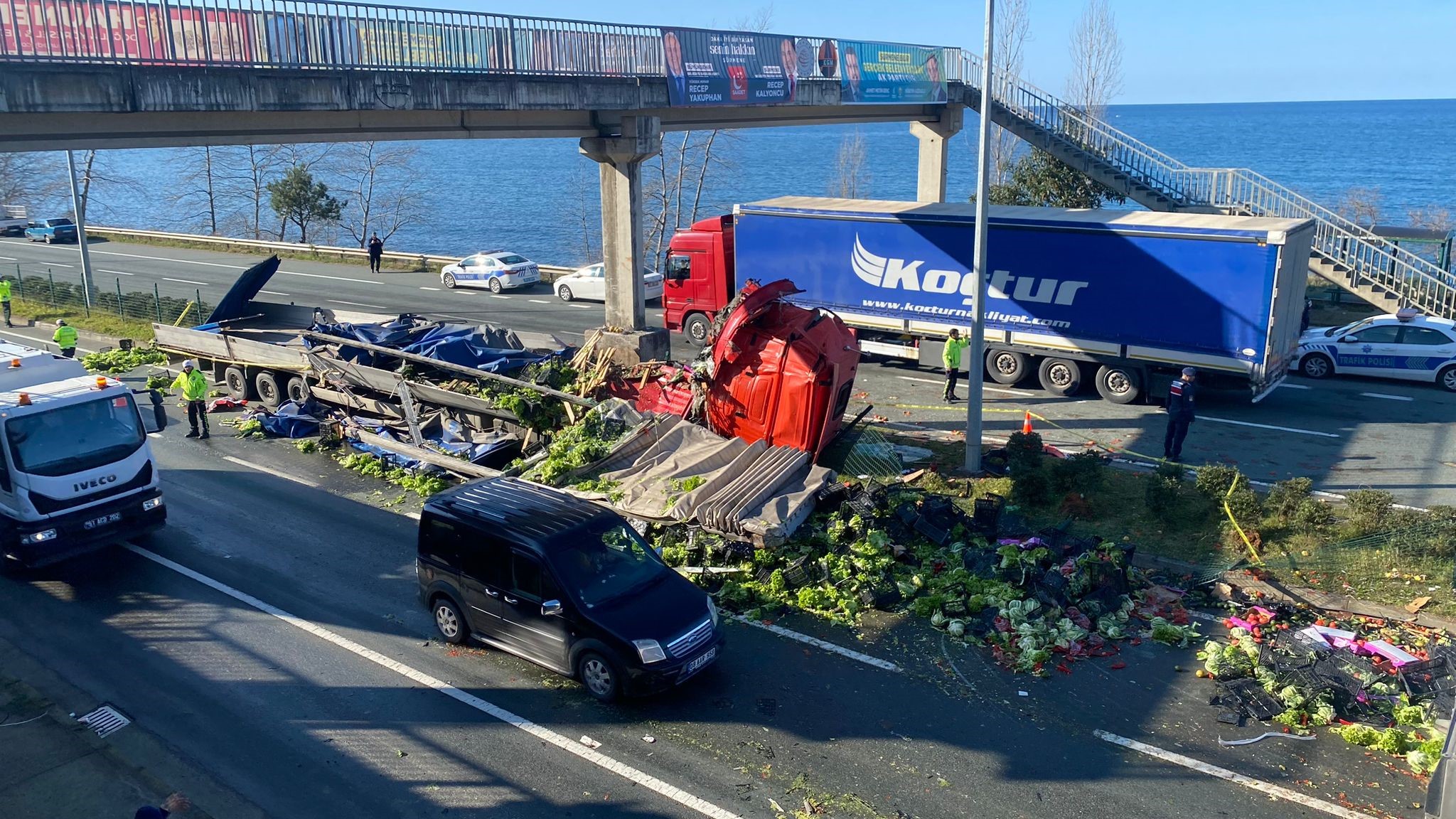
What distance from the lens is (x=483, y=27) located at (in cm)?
1883

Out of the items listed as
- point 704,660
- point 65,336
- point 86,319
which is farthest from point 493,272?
point 704,660

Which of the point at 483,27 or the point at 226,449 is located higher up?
the point at 483,27

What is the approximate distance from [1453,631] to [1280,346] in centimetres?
925

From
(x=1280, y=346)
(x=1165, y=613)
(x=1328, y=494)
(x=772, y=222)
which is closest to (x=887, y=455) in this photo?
(x=1165, y=613)

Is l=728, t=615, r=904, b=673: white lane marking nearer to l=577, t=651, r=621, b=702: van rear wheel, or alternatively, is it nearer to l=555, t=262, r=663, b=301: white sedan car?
l=577, t=651, r=621, b=702: van rear wheel

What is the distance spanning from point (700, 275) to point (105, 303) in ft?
60.2

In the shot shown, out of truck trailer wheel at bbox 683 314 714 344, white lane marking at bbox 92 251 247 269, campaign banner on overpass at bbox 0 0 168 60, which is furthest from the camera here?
white lane marking at bbox 92 251 247 269

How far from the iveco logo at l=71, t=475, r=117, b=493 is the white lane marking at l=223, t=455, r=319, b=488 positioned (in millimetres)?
3575

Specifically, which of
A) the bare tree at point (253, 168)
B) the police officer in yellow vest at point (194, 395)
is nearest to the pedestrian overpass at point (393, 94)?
the police officer in yellow vest at point (194, 395)

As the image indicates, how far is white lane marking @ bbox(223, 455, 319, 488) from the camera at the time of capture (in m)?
16.4

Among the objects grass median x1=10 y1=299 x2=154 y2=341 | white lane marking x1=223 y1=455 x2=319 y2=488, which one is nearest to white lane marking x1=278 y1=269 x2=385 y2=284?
grass median x1=10 y1=299 x2=154 y2=341

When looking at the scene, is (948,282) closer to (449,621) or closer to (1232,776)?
(449,621)

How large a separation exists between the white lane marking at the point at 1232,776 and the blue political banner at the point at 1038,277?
469 inches

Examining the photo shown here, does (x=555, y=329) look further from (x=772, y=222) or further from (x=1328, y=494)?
(x=1328, y=494)
